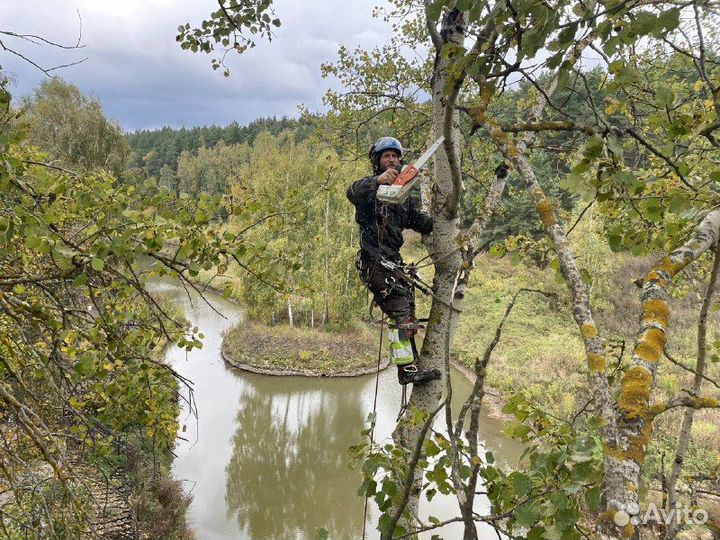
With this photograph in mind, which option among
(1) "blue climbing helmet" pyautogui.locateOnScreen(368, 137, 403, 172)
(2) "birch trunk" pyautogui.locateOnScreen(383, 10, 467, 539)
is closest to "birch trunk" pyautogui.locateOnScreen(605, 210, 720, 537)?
(2) "birch trunk" pyautogui.locateOnScreen(383, 10, 467, 539)

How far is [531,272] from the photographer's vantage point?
2505 centimetres

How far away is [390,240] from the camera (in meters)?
3.15

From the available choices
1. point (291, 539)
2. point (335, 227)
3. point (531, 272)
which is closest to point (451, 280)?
point (291, 539)

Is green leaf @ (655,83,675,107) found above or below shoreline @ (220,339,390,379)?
above

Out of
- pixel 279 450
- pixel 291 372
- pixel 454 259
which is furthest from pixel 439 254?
pixel 291 372

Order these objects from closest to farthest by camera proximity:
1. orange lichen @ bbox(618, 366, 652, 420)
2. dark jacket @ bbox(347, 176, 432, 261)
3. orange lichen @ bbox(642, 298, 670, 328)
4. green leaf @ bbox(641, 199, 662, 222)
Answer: orange lichen @ bbox(618, 366, 652, 420) → orange lichen @ bbox(642, 298, 670, 328) → green leaf @ bbox(641, 199, 662, 222) → dark jacket @ bbox(347, 176, 432, 261)

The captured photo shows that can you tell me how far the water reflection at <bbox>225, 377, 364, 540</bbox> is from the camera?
380 inches

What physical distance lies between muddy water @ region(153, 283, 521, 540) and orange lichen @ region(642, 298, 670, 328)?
5.98 metres

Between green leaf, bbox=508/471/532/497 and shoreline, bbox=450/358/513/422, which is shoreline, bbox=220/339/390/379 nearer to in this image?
shoreline, bbox=450/358/513/422

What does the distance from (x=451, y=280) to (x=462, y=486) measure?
1.12 metres

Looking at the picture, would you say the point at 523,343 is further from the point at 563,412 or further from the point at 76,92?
the point at 76,92

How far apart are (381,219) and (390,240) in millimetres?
168

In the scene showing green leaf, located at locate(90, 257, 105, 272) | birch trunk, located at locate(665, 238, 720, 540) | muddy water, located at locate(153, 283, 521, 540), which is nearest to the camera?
birch trunk, located at locate(665, 238, 720, 540)

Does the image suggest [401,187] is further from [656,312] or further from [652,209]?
[656,312]
